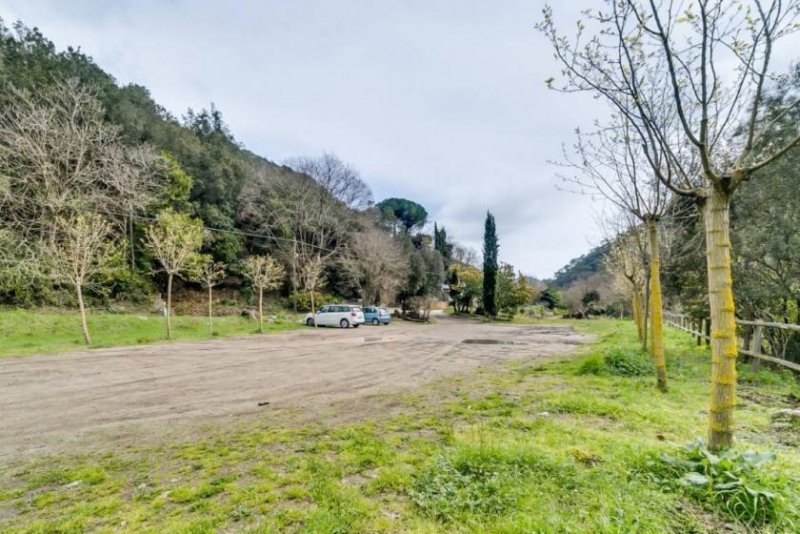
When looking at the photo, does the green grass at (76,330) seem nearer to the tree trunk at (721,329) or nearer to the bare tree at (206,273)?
the bare tree at (206,273)

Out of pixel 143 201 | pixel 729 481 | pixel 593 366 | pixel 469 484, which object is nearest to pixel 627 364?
pixel 593 366

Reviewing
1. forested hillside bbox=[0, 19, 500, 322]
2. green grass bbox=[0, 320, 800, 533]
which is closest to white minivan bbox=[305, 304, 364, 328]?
forested hillside bbox=[0, 19, 500, 322]

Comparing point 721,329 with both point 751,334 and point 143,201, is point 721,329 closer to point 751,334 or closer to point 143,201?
point 751,334

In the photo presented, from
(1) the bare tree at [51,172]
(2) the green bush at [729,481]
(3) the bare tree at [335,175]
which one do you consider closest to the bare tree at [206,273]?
(1) the bare tree at [51,172]

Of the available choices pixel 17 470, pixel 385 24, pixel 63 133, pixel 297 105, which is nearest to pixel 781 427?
pixel 17 470

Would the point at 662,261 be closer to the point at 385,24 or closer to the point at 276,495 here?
the point at 385,24

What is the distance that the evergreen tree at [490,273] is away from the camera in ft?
116

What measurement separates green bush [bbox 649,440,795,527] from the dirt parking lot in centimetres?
422

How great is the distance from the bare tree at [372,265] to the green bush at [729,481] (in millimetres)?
28373

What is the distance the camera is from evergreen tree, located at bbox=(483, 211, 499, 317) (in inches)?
1390

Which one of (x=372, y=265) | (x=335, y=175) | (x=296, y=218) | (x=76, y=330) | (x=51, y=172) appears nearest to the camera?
(x=76, y=330)

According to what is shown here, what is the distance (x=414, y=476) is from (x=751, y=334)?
9578 millimetres

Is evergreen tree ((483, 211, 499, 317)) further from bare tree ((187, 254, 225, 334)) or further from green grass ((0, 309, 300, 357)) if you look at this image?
bare tree ((187, 254, 225, 334))

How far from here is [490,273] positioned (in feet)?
117
